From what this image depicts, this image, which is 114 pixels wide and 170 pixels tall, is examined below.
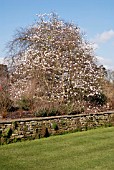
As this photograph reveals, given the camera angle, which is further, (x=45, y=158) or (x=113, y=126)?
(x=113, y=126)

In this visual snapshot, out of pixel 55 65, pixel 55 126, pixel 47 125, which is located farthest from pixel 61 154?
pixel 55 65

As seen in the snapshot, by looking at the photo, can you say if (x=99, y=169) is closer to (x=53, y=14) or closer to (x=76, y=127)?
(x=76, y=127)

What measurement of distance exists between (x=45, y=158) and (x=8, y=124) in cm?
314

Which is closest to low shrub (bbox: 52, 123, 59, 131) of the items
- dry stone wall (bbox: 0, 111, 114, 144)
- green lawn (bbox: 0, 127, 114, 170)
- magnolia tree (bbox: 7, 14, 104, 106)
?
dry stone wall (bbox: 0, 111, 114, 144)

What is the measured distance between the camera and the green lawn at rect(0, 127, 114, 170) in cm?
706

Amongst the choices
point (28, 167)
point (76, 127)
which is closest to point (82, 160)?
point (28, 167)

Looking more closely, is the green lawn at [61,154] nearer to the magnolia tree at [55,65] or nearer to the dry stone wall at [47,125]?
the dry stone wall at [47,125]

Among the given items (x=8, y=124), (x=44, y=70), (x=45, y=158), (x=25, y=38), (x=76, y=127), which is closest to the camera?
(x=45, y=158)

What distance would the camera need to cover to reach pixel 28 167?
23.0 ft

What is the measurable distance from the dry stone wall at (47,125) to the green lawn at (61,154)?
53 cm

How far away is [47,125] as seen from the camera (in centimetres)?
1159

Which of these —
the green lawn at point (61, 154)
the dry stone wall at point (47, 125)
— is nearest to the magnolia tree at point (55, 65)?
the dry stone wall at point (47, 125)

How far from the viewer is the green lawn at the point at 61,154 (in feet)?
23.2

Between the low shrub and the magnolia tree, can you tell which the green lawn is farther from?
the magnolia tree
